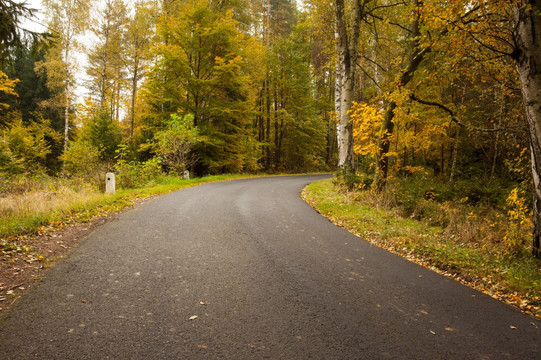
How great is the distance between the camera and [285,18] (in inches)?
1069

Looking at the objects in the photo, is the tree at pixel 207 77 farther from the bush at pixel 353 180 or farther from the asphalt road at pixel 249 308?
the asphalt road at pixel 249 308

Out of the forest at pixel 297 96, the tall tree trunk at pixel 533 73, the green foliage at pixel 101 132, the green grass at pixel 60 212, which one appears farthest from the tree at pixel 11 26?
the green foliage at pixel 101 132

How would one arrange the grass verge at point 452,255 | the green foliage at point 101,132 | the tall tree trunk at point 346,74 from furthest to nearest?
the green foliage at point 101,132 → the tall tree trunk at point 346,74 → the grass verge at point 452,255

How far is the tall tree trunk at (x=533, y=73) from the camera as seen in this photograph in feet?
14.7

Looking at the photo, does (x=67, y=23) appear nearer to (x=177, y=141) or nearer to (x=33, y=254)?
(x=177, y=141)

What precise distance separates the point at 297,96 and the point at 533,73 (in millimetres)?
21860

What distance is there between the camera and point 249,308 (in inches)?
119

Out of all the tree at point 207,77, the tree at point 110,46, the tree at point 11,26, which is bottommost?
the tree at point 11,26

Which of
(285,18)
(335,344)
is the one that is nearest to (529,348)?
(335,344)

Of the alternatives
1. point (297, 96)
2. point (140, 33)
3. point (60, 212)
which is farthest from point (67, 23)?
point (60, 212)

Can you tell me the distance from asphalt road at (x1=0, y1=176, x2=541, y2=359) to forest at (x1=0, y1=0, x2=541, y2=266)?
3.01 meters

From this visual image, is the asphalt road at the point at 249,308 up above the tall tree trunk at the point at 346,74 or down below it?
below

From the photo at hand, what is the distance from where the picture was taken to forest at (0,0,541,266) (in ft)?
19.8

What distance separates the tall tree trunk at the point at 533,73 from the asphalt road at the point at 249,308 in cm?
234
